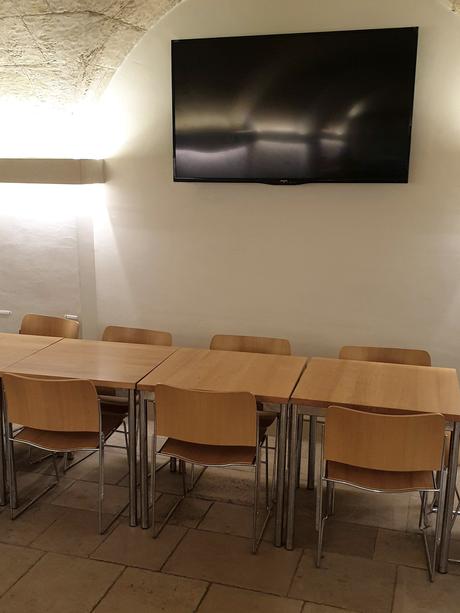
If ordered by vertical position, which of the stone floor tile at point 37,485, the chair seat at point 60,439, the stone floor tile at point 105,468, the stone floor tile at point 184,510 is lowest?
the stone floor tile at point 184,510

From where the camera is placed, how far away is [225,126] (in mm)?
4586

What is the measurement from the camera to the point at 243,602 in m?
3.07

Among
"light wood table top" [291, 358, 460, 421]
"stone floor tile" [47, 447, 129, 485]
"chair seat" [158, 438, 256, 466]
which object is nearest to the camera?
"light wood table top" [291, 358, 460, 421]

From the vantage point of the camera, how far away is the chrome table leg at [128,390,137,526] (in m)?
3.58

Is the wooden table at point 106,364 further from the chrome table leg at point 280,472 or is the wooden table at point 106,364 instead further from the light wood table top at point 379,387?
the light wood table top at point 379,387

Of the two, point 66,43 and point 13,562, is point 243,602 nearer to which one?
point 13,562

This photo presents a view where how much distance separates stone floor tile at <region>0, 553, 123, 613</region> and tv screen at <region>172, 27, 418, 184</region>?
103 inches

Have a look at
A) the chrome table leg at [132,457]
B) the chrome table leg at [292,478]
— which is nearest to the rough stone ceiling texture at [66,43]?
the chrome table leg at [132,457]

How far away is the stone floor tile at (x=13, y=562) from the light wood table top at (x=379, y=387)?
152 centimetres

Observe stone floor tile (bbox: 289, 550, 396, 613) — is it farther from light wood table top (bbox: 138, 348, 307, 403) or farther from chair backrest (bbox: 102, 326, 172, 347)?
chair backrest (bbox: 102, 326, 172, 347)

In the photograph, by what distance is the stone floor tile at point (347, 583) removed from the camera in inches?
121

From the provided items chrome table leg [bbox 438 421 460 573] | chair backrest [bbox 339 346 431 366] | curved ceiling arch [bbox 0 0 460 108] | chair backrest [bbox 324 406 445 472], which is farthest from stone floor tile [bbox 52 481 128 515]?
curved ceiling arch [bbox 0 0 460 108]

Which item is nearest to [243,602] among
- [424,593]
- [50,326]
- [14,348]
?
[424,593]

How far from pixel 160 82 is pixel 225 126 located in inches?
23.8
